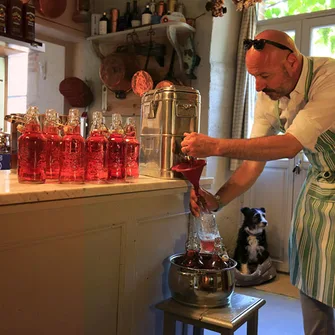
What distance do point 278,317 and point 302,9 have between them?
7.74ft

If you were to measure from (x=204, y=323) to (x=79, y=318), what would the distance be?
0.38 metres

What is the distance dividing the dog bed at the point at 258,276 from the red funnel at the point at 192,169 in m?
1.80

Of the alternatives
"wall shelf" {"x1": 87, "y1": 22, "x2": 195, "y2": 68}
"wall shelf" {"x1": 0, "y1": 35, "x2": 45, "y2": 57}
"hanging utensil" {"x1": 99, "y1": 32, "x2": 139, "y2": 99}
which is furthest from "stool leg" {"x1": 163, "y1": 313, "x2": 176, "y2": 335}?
"hanging utensil" {"x1": 99, "y1": 32, "x2": 139, "y2": 99}

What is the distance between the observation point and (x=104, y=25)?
12.0 ft

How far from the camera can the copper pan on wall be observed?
3414 millimetres

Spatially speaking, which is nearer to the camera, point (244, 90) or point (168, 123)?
point (168, 123)

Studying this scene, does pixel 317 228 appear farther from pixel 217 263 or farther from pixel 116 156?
pixel 116 156

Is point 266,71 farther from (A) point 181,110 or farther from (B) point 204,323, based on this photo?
(B) point 204,323

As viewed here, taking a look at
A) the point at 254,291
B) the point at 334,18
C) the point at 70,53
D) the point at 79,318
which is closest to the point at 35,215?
the point at 79,318

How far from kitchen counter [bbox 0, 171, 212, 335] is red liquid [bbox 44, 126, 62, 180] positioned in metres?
0.12

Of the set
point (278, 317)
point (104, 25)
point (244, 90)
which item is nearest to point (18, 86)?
point (104, 25)

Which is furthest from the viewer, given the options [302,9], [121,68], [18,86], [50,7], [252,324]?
[18,86]

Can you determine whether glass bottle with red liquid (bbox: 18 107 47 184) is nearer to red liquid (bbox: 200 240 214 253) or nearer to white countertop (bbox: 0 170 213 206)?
white countertop (bbox: 0 170 213 206)

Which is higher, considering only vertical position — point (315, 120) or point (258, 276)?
point (315, 120)
